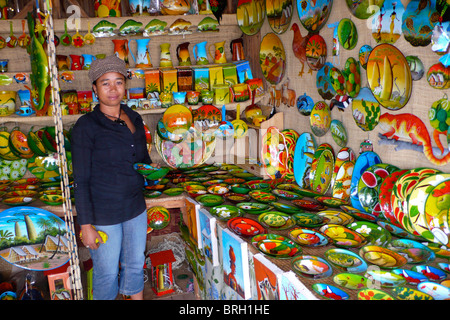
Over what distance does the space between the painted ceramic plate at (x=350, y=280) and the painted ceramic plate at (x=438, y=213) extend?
0.31 meters

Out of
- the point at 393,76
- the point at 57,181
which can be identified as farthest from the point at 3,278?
the point at 393,76

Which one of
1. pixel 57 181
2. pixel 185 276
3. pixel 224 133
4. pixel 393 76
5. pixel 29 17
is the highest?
pixel 29 17

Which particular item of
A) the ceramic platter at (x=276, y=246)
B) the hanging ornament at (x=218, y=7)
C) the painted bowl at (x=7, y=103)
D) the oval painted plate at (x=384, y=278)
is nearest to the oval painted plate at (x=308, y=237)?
the ceramic platter at (x=276, y=246)

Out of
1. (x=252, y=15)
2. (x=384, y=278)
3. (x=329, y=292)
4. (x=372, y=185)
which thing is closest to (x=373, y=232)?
(x=372, y=185)

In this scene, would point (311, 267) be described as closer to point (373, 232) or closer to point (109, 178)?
point (373, 232)

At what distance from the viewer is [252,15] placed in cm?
244

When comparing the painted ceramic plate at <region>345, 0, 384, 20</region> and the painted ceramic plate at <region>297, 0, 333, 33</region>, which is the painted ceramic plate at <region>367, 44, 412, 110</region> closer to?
the painted ceramic plate at <region>345, 0, 384, 20</region>

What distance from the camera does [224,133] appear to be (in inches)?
102

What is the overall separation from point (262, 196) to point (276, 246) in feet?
1.95

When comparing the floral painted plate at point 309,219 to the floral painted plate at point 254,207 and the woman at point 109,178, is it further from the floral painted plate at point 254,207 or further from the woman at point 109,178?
the woman at point 109,178

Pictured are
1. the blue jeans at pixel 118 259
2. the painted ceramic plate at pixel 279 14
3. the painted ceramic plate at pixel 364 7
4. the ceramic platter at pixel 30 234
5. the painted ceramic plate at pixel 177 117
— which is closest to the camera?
the painted ceramic plate at pixel 364 7

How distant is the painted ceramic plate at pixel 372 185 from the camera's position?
1.53 meters
